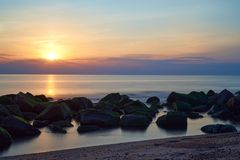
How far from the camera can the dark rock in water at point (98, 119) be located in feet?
72.7

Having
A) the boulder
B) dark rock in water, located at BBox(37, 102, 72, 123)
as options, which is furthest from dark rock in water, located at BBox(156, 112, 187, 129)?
dark rock in water, located at BBox(37, 102, 72, 123)

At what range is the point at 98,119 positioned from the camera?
72.7 ft

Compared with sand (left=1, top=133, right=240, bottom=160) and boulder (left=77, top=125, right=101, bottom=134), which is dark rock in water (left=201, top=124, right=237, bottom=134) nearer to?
boulder (left=77, top=125, right=101, bottom=134)

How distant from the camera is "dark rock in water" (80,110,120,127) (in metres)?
22.2

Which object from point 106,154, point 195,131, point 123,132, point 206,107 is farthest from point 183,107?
point 106,154

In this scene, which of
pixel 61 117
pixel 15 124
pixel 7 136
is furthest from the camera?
pixel 61 117

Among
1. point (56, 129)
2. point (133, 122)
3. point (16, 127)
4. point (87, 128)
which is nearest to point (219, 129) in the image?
point (133, 122)

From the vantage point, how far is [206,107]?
116 feet

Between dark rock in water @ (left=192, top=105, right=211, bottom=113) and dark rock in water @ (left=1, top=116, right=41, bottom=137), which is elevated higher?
dark rock in water @ (left=1, top=116, right=41, bottom=137)

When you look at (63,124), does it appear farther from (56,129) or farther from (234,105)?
(234,105)

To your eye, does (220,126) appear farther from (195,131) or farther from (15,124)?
(15,124)

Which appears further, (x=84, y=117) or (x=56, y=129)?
(x=84, y=117)

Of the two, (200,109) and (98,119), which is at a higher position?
(98,119)

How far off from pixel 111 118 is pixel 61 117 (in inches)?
138
